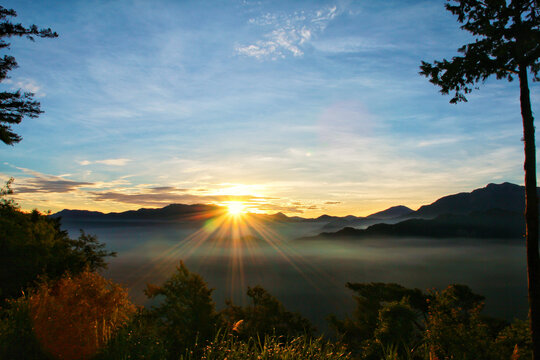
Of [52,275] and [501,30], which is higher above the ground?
[501,30]

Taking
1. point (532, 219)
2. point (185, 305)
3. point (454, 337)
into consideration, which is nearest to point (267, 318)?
point (185, 305)

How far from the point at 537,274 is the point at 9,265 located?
125 feet

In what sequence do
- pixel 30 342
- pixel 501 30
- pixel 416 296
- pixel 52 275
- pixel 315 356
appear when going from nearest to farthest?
pixel 315 356 < pixel 30 342 < pixel 501 30 < pixel 52 275 < pixel 416 296

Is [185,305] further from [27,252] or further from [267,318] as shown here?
[27,252]

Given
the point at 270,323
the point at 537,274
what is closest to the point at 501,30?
the point at 537,274

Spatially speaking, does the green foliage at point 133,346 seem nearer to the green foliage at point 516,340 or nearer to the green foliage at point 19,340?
the green foliage at point 19,340

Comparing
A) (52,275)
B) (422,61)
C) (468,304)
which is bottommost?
(468,304)

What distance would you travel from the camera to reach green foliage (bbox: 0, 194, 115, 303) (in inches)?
1199

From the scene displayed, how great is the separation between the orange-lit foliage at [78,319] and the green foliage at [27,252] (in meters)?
14.4

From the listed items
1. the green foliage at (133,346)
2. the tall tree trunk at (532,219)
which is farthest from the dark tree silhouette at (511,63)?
the green foliage at (133,346)

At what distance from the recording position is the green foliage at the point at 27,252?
99.9ft

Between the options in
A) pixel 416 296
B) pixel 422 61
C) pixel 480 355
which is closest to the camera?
pixel 422 61

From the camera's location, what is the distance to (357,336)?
54.7 meters

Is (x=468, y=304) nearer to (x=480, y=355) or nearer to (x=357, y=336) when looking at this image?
(x=357, y=336)
